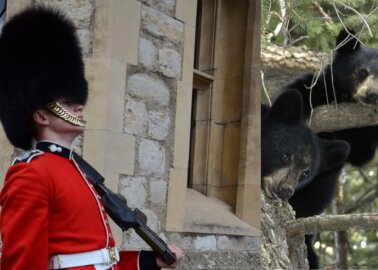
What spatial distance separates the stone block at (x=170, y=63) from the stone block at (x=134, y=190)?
2.03ft

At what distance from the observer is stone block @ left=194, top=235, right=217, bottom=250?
13.8 ft

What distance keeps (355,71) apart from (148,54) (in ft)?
9.85

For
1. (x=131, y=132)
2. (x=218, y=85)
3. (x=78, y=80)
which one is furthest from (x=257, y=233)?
(x=78, y=80)

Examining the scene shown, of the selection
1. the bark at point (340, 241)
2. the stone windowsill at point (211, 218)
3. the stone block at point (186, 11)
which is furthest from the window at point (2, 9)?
the bark at point (340, 241)

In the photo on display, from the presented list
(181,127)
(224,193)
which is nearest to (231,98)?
(224,193)

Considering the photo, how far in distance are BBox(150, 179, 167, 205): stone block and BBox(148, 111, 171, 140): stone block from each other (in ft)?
0.78

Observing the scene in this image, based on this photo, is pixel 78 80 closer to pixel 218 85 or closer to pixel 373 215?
pixel 218 85

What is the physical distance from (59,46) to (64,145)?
1.25ft

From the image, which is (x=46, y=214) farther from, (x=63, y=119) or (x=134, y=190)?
(x=134, y=190)

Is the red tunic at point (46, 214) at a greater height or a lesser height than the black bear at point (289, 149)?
lesser

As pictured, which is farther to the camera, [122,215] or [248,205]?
[248,205]

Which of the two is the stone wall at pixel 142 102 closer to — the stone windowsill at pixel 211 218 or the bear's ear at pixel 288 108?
the stone windowsill at pixel 211 218

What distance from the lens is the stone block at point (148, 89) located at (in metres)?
3.79

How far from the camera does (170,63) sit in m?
4.07
